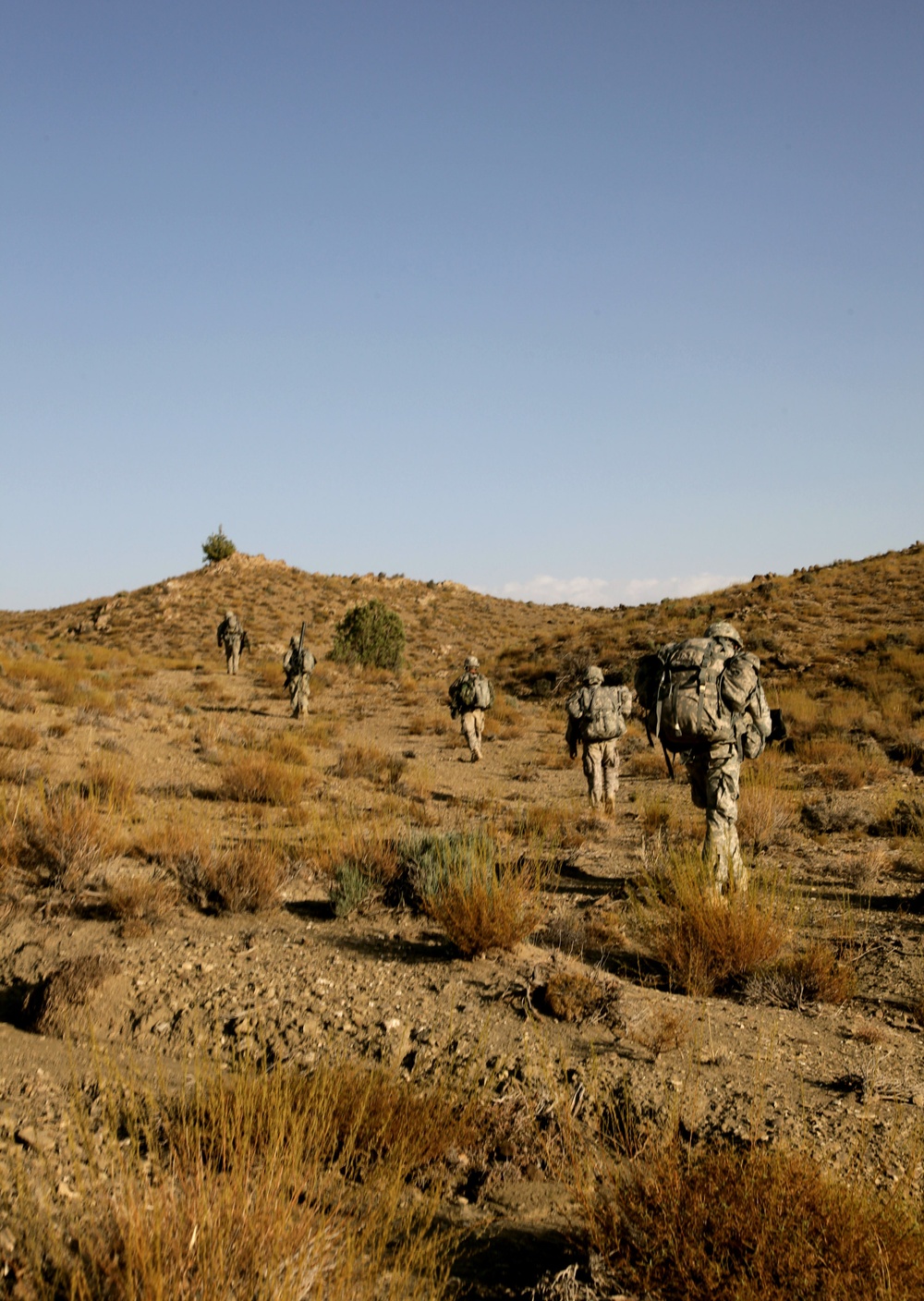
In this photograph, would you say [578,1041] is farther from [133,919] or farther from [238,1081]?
[133,919]

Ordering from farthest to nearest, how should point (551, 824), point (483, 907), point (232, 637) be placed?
point (232, 637)
point (551, 824)
point (483, 907)

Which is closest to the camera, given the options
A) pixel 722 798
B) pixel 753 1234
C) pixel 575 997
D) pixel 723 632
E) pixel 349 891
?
pixel 753 1234

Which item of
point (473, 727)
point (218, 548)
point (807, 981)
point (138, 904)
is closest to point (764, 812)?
point (807, 981)

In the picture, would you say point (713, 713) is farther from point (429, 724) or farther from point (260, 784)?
point (429, 724)

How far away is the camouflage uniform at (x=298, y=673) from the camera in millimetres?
19359

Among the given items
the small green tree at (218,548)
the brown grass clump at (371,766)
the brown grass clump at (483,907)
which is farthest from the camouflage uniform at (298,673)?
the small green tree at (218,548)

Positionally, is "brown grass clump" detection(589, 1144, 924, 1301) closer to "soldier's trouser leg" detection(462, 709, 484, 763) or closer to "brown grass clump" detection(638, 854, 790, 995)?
"brown grass clump" detection(638, 854, 790, 995)

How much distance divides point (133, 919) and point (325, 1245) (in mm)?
4086

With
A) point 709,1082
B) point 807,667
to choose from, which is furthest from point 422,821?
point 807,667

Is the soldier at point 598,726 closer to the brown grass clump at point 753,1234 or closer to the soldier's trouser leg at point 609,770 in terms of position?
the soldier's trouser leg at point 609,770

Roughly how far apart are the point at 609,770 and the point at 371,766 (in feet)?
14.9

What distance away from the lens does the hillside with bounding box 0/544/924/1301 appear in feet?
9.65

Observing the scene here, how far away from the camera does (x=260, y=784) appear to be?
10.9 meters

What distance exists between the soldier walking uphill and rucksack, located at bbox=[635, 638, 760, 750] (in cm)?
2098
